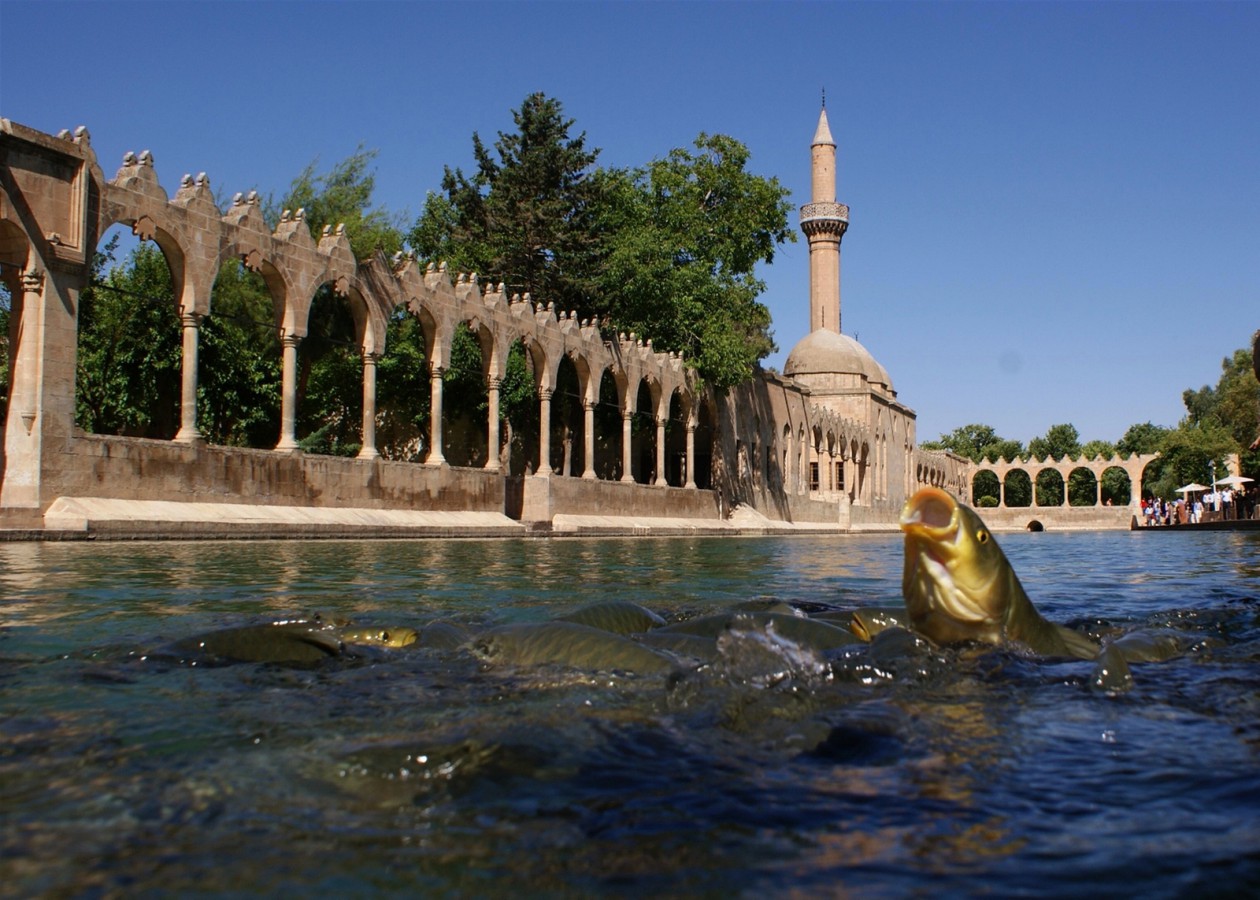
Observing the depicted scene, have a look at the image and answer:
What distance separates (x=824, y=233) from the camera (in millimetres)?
59219

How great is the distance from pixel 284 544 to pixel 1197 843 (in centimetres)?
1307

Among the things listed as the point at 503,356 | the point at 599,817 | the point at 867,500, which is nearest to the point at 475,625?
the point at 599,817

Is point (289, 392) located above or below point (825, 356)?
below

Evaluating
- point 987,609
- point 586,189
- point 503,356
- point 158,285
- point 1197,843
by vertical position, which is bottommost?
point 1197,843

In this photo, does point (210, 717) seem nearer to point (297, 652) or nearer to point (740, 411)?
point (297, 652)

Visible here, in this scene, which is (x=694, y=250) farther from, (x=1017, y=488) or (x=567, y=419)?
(x=1017, y=488)

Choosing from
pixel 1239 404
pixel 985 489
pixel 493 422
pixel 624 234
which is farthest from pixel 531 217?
pixel 985 489

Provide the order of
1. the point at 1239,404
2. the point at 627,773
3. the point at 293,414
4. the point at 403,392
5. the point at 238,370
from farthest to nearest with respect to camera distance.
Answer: the point at 1239,404 → the point at 403,392 → the point at 238,370 → the point at 293,414 → the point at 627,773

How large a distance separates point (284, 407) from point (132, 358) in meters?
8.23

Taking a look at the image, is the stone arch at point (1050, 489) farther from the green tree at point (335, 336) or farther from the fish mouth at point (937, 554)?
the fish mouth at point (937, 554)

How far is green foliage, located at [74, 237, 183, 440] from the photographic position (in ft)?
80.0

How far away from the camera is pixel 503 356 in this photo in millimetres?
24109

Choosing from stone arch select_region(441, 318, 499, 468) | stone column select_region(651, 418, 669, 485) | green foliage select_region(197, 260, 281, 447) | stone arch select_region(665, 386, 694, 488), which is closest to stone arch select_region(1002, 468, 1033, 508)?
stone arch select_region(665, 386, 694, 488)

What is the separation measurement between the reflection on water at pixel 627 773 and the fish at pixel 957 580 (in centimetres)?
13
